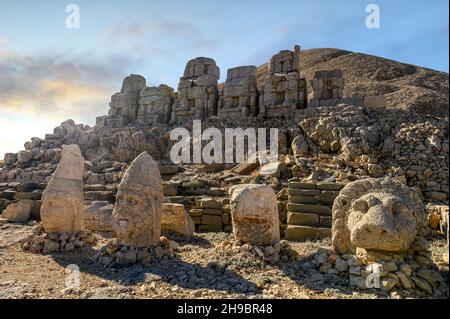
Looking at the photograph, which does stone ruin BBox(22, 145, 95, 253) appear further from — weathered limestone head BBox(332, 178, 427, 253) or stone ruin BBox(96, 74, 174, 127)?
stone ruin BBox(96, 74, 174, 127)

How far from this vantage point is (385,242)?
4785 mm

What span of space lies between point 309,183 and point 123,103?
15.1 m

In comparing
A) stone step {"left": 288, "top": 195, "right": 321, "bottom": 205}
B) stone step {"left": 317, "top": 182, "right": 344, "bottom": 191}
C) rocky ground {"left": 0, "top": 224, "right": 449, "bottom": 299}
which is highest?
stone step {"left": 317, "top": 182, "right": 344, "bottom": 191}

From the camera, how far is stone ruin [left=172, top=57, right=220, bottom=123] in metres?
18.8

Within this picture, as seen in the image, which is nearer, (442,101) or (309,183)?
(309,183)

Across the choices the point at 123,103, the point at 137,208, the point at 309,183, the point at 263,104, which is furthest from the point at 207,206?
the point at 123,103

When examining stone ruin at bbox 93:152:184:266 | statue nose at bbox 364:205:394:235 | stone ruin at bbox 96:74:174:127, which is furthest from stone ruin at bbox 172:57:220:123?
statue nose at bbox 364:205:394:235

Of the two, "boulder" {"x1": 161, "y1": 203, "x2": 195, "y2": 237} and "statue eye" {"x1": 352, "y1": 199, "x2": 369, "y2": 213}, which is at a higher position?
"statue eye" {"x1": 352, "y1": 199, "x2": 369, "y2": 213}

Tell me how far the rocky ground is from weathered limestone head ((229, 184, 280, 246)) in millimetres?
432

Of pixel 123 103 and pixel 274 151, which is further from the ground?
pixel 123 103

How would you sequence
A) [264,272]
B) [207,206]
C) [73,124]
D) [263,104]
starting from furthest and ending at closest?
[73,124] → [263,104] → [207,206] → [264,272]

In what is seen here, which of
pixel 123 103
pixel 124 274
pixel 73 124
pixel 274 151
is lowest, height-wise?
pixel 124 274

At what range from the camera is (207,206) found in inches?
405
